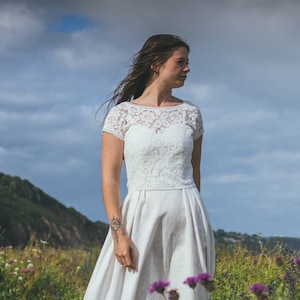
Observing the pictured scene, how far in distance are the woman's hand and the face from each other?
1029 millimetres

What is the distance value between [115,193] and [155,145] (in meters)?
0.38

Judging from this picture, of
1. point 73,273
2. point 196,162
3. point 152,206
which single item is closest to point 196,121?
point 196,162

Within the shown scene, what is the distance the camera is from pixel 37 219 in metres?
22.6

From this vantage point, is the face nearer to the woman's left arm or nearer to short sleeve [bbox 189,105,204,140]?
short sleeve [bbox 189,105,204,140]

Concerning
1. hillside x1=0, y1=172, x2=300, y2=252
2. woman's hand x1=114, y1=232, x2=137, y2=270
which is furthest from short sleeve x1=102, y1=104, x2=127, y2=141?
hillside x1=0, y1=172, x2=300, y2=252

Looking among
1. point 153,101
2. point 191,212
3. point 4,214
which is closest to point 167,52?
point 153,101

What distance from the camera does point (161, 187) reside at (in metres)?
4.36

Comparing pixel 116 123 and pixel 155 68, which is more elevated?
pixel 155 68

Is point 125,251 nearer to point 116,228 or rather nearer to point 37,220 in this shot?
point 116,228

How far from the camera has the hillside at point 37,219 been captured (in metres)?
21.4

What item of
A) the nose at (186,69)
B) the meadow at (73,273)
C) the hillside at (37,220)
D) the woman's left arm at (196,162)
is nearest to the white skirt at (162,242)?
the woman's left arm at (196,162)

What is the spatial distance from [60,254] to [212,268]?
636 cm

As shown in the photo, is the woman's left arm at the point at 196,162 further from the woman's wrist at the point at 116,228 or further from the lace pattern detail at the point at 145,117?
the woman's wrist at the point at 116,228

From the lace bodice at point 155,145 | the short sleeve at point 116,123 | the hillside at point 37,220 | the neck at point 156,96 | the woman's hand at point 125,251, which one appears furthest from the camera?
the hillside at point 37,220
